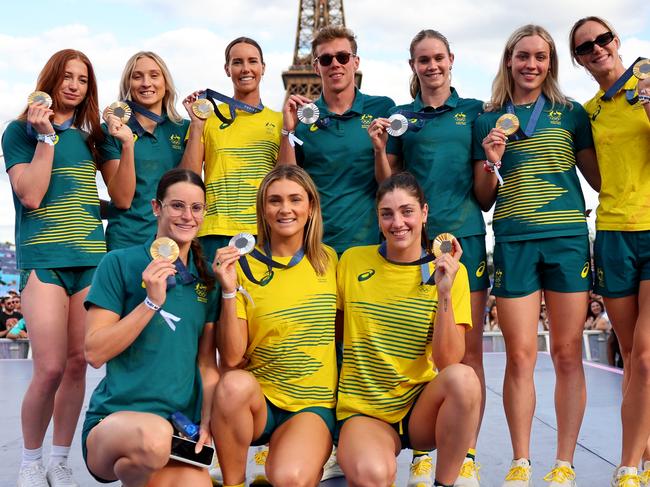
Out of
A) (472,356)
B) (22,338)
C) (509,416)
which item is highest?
(472,356)

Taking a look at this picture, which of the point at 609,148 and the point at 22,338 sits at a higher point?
the point at 609,148

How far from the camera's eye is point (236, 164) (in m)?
4.48

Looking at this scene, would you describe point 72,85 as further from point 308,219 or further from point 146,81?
Answer: point 308,219

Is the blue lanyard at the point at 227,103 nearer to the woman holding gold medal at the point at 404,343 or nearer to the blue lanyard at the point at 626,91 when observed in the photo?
the woman holding gold medal at the point at 404,343

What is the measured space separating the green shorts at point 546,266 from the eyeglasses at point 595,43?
1.05 meters

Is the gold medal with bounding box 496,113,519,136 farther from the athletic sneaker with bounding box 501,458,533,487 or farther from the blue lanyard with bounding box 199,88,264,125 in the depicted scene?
the athletic sneaker with bounding box 501,458,533,487

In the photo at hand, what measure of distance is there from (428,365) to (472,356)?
777mm

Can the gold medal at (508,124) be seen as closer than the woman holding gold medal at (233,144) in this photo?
Yes

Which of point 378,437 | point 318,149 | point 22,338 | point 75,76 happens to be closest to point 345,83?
point 318,149

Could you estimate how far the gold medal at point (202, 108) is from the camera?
14.5 feet

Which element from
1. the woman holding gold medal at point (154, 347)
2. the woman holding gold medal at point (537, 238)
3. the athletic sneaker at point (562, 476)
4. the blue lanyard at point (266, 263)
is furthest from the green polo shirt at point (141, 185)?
the athletic sneaker at point (562, 476)

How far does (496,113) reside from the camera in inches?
172

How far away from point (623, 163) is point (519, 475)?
5.89 feet

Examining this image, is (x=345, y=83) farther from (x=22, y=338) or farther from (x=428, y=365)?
(x=22, y=338)
